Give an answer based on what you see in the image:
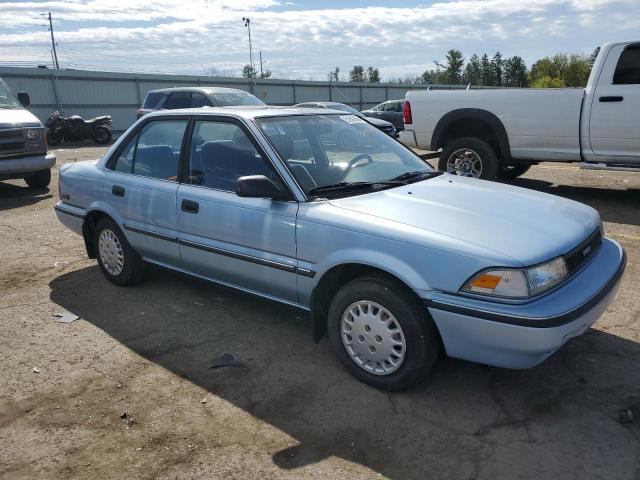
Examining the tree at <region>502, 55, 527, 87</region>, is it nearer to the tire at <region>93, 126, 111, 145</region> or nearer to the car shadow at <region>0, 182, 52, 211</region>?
the tire at <region>93, 126, 111, 145</region>

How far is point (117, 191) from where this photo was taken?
15.4 ft

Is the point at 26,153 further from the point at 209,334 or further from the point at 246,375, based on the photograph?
the point at 246,375

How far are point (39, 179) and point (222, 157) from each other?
312 inches

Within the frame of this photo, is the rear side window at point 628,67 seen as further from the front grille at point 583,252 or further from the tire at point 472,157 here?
the front grille at point 583,252

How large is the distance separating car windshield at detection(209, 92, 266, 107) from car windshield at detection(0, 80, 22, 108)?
380 cm

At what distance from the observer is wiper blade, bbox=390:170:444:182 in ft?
12.8

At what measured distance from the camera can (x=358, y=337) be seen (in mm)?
3287

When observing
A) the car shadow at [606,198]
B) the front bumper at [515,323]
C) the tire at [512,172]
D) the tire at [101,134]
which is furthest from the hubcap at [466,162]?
the tire at [101,134]

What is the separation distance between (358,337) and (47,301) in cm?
303

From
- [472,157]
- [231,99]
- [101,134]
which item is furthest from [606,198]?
Result: [101,134]

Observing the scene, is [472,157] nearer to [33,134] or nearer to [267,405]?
[267,405]

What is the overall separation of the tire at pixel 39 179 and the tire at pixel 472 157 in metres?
7.29

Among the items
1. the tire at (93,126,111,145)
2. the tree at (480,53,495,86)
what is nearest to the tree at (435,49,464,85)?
the tree at (480,53,495,86)

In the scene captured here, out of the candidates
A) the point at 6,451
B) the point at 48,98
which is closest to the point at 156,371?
the point at 6,451
